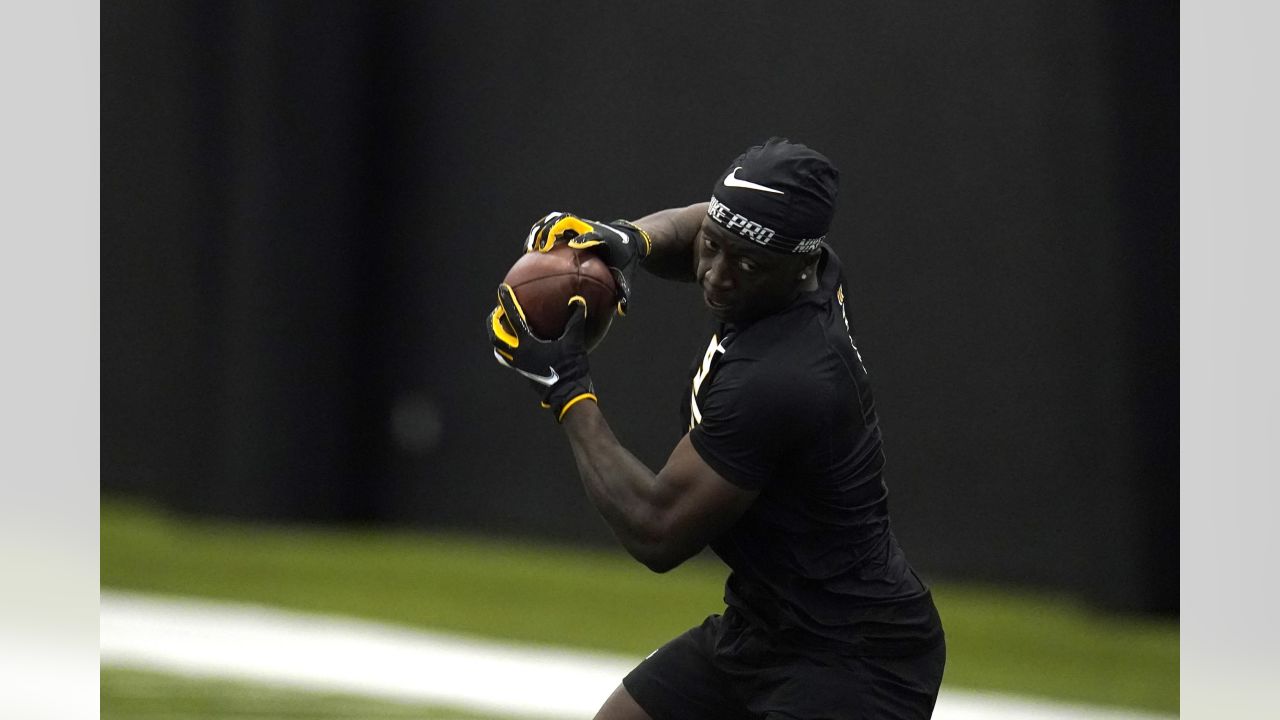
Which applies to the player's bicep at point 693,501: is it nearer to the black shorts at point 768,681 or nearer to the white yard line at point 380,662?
the black shorts at point 768,681

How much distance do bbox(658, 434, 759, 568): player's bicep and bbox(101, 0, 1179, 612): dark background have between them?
357cm

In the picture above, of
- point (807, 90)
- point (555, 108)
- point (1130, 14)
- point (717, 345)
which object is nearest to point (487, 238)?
point (555, 108)

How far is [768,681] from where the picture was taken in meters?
3.12

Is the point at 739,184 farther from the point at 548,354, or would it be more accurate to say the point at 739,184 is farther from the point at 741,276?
Result: the point at 548,354

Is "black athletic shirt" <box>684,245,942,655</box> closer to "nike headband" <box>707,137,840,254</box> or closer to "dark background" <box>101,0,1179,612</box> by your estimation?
"nike headband" <box>707,137,840,254</box>

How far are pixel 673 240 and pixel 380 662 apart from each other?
9.54ft

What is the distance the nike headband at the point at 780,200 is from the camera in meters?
2.83

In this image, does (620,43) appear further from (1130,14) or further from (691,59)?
(1130,14)

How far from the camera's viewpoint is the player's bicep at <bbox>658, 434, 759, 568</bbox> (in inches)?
111

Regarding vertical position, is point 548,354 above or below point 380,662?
above

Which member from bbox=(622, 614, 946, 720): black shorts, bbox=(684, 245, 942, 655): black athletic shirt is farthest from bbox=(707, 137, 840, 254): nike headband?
bbox=(622, 614, 946, 720): black shorts

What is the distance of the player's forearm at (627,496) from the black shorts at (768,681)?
0.40 m

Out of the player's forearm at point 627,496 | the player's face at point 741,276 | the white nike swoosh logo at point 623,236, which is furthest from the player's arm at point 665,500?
the white nike swoosh logo at point 623,236

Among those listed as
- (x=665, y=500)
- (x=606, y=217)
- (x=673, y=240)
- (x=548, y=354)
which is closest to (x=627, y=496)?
(x=665, y=500)
